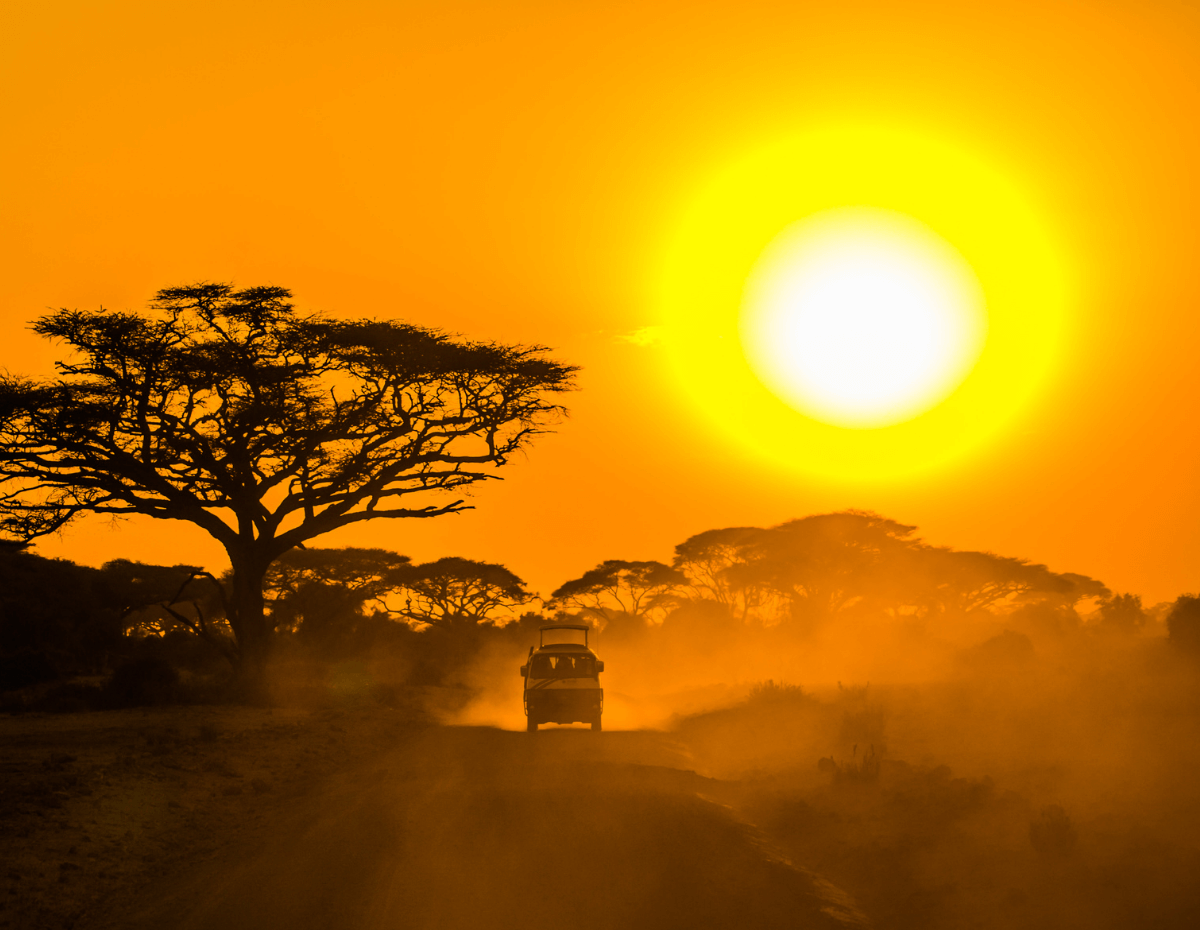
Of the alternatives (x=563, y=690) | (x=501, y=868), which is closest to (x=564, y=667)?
(x=563, y=690)

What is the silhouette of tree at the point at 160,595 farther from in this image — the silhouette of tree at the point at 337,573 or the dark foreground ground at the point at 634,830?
the dark foreground ground at the point at 634,830

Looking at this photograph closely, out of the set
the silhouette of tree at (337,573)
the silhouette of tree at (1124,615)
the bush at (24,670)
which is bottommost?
the bush at (24,670)

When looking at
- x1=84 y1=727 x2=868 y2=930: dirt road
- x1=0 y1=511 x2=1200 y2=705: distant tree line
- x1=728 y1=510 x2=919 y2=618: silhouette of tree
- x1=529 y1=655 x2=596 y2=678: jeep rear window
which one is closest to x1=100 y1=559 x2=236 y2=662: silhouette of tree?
x1=0 y1=511 x2=1200 y2=705: distant tree line

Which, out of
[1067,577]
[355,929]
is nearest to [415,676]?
[355,929]

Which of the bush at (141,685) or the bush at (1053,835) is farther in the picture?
the bush at (141,685)

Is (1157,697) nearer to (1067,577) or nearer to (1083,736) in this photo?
(1083,736)

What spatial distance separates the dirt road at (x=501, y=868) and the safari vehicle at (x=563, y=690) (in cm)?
1021

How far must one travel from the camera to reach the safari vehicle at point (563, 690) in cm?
2748

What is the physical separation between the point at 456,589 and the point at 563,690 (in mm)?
48613

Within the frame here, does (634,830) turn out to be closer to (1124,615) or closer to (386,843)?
(386,843)

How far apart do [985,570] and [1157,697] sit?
55.4 m

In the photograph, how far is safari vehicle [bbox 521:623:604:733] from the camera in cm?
2748

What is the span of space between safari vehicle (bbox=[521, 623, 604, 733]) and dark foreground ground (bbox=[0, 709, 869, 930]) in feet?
16.9

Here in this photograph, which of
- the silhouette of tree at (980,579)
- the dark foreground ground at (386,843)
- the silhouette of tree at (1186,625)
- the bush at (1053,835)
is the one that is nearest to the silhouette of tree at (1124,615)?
the silhouette of tree at (980,579)
